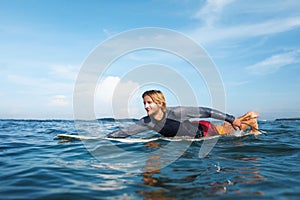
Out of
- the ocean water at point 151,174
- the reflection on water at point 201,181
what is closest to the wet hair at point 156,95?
the ocean water at point 151,174

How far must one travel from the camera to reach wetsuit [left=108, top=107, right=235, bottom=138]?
320 inches

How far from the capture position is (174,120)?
8.54 metres

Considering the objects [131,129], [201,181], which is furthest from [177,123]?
[201,181]

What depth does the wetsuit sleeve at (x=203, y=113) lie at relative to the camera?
8082 millimetres

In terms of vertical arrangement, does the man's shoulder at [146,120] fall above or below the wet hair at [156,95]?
below

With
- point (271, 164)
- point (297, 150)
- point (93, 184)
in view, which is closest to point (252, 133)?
point (297, 150)

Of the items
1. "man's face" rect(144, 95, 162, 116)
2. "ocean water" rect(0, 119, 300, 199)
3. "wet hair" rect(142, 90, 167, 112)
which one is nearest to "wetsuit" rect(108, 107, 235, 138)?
"man's face" rect(144, 95, 162, 116)

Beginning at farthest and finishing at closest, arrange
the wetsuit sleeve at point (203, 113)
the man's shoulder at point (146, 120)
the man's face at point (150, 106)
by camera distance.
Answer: the man's shoulder at point (146, 120)
the wetsuit sleeve at point (203, 113)
the man's face at point (150, 106)

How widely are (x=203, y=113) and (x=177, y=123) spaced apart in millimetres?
967

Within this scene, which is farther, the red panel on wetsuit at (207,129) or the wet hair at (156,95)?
the red panel on wetsuit at (207,129)

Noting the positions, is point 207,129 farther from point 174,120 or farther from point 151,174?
point 151,174

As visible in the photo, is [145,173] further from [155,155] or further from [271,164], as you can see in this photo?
[271,164]

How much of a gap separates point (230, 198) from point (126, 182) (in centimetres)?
145

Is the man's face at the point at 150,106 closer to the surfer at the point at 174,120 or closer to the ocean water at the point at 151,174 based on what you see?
the surfer at the point at 174,120
